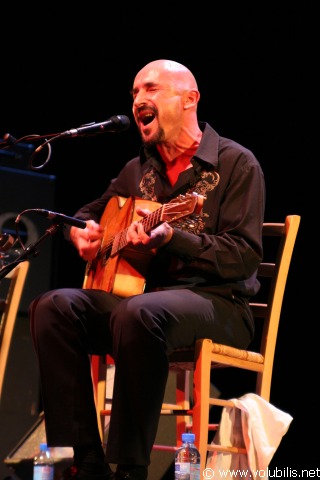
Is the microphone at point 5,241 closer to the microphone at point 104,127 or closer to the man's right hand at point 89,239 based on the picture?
the man's right hand at point 89,239

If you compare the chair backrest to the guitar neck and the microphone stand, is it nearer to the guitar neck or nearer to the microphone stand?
the guitar neck

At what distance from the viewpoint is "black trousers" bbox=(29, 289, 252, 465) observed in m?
2.35

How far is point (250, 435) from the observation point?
2.85 meters

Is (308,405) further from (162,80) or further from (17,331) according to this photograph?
(162,80)

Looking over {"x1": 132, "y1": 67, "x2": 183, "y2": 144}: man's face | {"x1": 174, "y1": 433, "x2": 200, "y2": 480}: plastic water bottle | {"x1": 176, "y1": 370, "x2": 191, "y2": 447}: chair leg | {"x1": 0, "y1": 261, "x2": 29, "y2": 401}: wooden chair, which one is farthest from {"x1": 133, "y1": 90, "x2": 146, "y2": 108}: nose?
{"x1": 174, "y1": 433, "x2": 200, "y2": 480}: plastic water bottle

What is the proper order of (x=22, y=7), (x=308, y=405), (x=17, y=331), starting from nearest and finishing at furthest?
(x=308, y=405), (x=17, y=331), (x=22, y=7)

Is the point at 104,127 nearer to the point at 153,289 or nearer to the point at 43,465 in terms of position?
the point at 153,289

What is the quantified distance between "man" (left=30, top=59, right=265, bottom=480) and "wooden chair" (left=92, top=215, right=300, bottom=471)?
0.08m

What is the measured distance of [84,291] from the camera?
2799 mm

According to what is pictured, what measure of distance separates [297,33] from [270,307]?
202cm

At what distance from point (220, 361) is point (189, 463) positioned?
394mm

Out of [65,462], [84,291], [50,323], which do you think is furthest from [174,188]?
[65,462]

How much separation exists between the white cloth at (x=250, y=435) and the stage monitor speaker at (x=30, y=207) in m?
1.95

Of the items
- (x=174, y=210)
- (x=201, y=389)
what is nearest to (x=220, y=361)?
(x=201, y=389)
